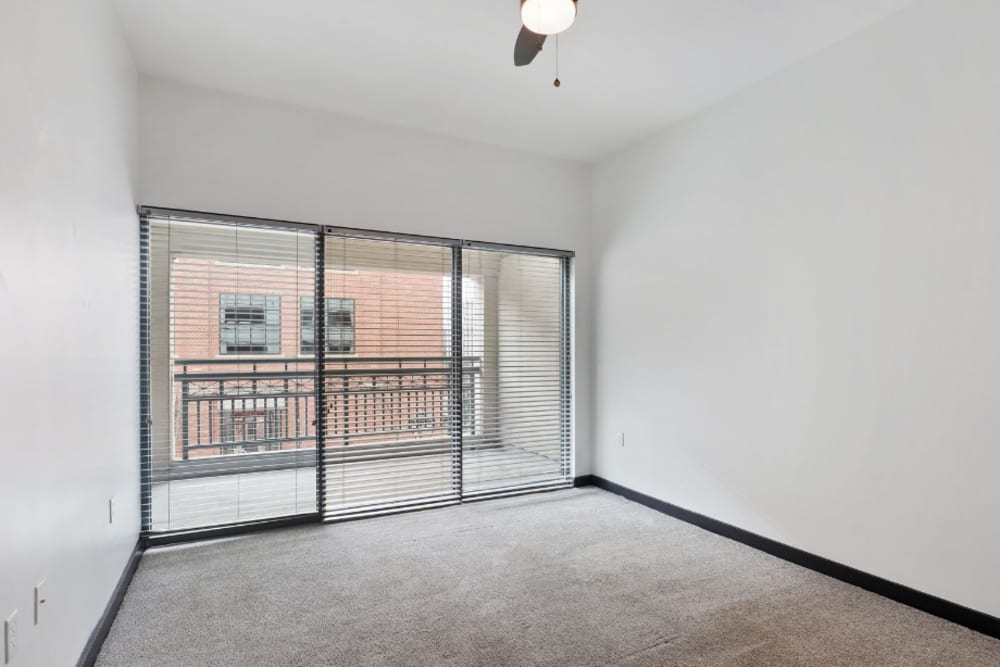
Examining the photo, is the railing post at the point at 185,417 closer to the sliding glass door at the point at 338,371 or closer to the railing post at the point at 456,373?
the sliding glass door at the point at 338,371

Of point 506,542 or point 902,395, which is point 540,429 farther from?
point 902,395

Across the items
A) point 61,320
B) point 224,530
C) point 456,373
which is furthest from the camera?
point 456,373

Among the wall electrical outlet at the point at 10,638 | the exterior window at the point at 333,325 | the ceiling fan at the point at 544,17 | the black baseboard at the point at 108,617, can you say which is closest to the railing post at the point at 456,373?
the exterior window at the point at 333,325

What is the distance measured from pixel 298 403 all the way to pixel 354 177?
161 centimetres

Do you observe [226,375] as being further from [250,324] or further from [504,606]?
[504,606]

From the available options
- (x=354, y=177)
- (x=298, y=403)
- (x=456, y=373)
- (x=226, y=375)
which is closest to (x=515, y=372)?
(x=456, y=373)

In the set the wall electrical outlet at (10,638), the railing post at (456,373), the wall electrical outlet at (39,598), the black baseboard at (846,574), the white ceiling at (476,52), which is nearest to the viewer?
the wall electrical outlet at (10,638)

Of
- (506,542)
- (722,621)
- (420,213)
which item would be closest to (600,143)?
(420,213)

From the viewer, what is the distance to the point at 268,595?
2.59 metres

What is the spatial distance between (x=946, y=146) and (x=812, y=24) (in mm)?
864

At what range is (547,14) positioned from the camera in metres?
1.81

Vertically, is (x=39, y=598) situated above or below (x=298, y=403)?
below

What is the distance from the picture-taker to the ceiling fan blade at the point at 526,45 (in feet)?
6.45

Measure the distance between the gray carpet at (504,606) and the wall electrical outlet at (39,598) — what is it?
27.3 inches
